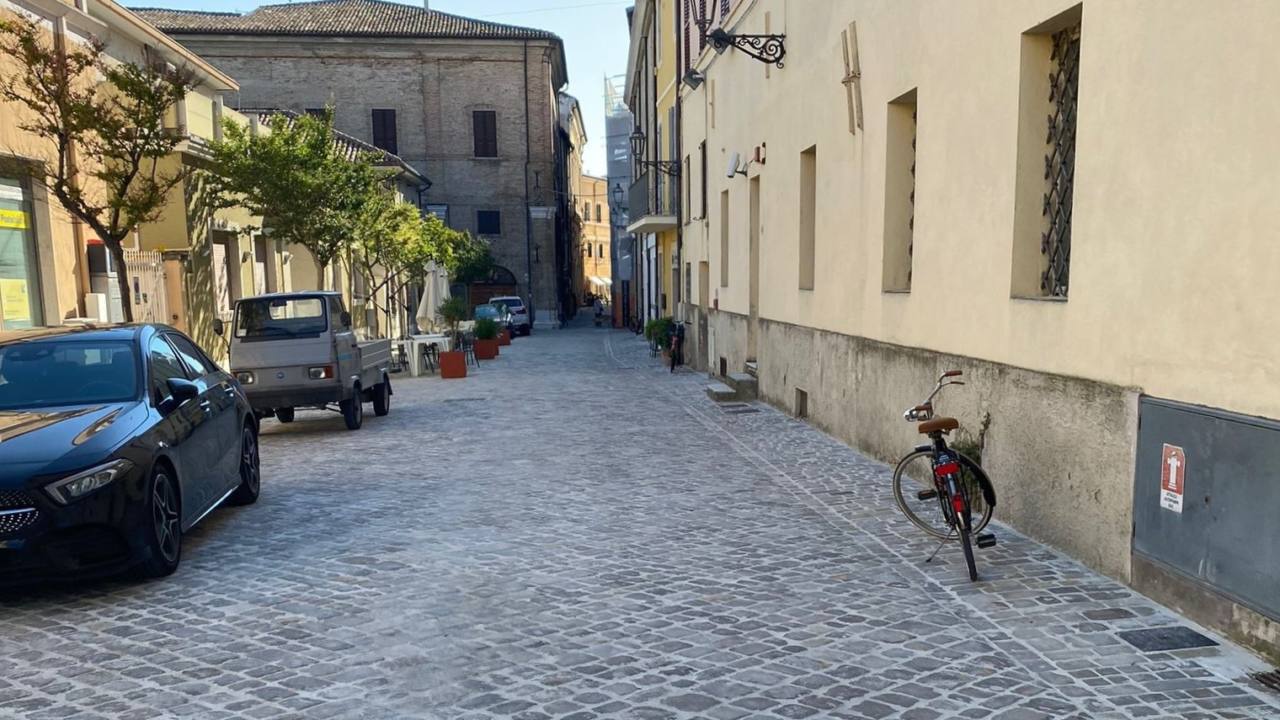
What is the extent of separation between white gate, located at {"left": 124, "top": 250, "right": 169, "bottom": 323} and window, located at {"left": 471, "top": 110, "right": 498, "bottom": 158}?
26.6 m

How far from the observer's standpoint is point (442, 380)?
17.6 metres

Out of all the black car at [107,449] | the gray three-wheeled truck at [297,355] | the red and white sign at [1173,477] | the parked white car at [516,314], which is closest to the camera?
the red and white sign at [1173,477]

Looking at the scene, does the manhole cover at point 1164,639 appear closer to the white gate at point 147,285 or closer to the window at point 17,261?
the window at point 17,261

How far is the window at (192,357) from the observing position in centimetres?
668

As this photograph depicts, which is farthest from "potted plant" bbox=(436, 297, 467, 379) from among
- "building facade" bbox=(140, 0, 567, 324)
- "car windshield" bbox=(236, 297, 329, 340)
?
"building facade" bbox=(140, 0, 567, 324)

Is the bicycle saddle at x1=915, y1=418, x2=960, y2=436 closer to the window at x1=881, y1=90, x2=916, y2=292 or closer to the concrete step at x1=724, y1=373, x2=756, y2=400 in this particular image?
the window at x1=881, y1=90, x2=916, y2=292

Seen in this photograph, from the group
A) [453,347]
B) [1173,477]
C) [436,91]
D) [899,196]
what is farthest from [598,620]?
[436,91]

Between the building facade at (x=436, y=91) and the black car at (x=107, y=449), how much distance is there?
34505mm

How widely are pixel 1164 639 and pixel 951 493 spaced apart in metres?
1.34

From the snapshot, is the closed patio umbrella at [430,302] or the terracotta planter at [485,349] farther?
the terracotta planter at [485,349]

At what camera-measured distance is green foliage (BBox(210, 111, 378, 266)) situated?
50.2 ft

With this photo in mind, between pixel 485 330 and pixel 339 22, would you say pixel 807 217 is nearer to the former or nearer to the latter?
pixel 485 330

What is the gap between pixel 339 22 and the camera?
39.4 meters

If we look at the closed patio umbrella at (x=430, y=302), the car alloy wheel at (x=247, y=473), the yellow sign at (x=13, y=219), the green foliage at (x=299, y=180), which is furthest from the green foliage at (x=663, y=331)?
the car alloy wheel at (x=247, y=473)
